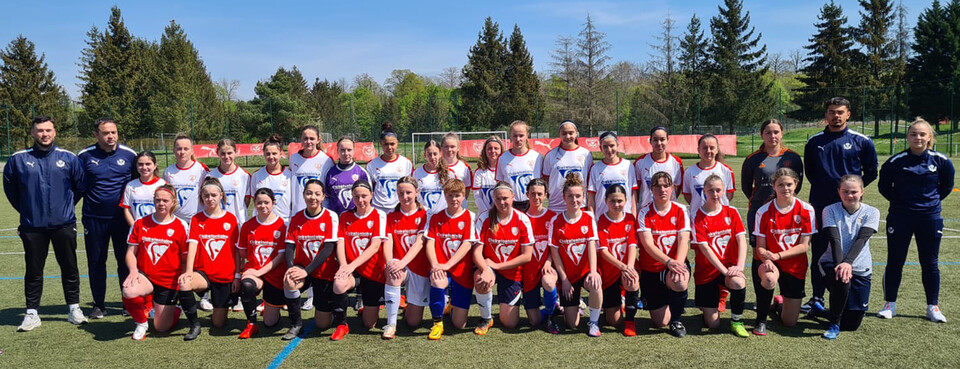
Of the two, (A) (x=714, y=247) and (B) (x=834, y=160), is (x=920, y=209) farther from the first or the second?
(A) (x=714, y=247)

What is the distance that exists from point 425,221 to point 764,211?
8.92 feet

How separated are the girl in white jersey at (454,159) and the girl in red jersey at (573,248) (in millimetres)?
1403

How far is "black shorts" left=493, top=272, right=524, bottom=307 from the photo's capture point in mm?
4711

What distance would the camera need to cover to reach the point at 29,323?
15.9 feet

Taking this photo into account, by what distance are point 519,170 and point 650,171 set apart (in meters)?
1.23

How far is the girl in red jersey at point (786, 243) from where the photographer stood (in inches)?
176

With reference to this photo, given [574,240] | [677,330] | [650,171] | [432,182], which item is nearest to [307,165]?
[432,182]

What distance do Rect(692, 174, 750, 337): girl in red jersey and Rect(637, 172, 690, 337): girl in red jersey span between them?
122mm

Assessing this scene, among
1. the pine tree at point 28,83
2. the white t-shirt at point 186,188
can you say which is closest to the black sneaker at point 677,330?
the white t-shirt at point 186,188

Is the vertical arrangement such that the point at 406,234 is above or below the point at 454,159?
below

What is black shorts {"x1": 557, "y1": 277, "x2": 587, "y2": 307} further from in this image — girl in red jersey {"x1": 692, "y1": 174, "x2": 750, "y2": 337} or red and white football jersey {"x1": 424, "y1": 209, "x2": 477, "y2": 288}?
girl in red jersey {"x1": 692, "y1": 174, "x2": 750, "y2": 337}

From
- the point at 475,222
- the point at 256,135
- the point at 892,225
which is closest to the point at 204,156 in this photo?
the point at 256,135

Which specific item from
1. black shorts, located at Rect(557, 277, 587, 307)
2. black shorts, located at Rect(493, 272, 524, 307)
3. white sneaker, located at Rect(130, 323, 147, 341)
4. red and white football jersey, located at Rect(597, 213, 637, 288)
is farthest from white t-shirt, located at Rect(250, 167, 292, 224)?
red and white football jersey, located at Rect(597, 213, 637, 288)

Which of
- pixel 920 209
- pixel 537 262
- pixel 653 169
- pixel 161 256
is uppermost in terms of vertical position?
pixel 653 169
